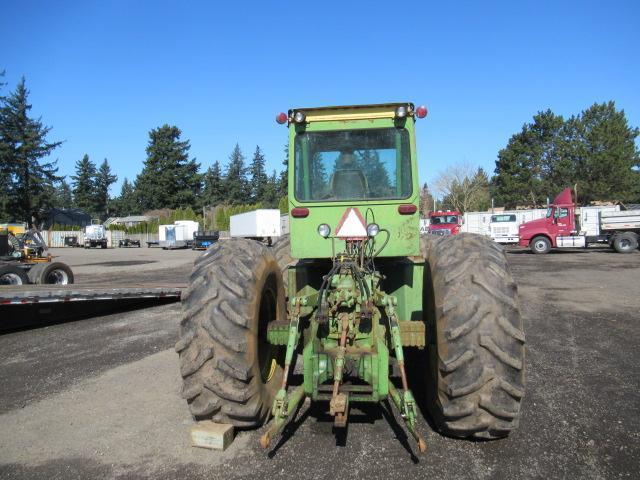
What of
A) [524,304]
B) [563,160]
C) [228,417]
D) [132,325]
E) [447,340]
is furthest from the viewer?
[563,160]

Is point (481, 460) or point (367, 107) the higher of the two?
point (367, 107)

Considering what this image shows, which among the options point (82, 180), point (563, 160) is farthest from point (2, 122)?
point (563, 160)

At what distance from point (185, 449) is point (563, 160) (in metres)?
64.0

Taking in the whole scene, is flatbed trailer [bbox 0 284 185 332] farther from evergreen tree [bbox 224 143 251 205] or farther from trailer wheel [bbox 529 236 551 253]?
evergreen tree [bbox 224 143 251 205]

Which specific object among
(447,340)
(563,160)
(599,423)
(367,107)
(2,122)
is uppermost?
(2,122)

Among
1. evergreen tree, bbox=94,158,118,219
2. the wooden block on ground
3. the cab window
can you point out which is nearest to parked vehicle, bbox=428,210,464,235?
the cab window

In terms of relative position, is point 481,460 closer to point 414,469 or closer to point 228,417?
point 414,469

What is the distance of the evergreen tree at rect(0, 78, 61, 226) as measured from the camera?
197ft

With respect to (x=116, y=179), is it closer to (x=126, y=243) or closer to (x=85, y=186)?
(x=85, y=186)

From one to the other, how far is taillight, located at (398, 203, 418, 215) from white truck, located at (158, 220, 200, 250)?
4954cm

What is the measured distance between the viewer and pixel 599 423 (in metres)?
4.39

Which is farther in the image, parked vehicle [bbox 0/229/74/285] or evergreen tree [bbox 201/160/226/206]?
evergreen tree [bbox 201/160/226/206]

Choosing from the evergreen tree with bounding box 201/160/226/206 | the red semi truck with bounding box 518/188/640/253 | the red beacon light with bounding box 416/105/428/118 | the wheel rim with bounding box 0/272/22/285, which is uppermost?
the evergreen tree with bounding box 201/160/226/206

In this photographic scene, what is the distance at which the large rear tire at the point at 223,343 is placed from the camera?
3.75 meters
